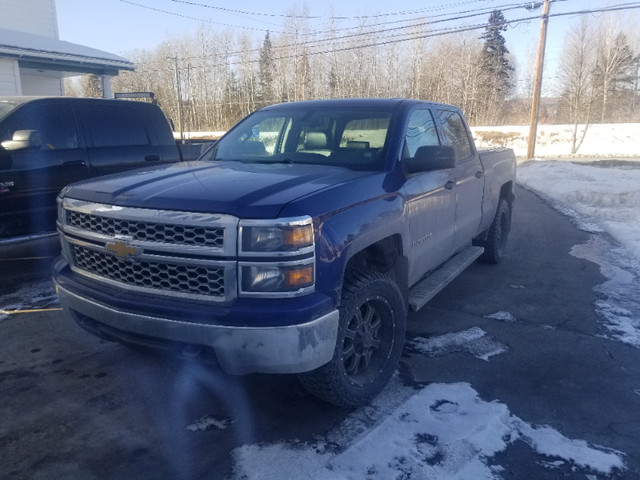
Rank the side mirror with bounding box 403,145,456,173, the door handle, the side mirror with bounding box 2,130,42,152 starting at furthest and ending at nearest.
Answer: the door handle, the side mirror with bounding box 2,130,42,152, the side mirror with bounding box 403,145,456,173

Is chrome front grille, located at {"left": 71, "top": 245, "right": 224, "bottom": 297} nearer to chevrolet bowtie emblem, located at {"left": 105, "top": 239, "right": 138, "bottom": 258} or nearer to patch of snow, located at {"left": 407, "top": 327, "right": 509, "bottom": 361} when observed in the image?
chevrolet bowtie emblem, located at {"left": 105, "top": 239, "right": 138, "bottom": 258}

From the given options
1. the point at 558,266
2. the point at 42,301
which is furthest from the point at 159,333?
the point at 558,266

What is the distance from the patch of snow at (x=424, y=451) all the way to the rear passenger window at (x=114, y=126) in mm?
5118

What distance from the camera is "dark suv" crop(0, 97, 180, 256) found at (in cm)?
566

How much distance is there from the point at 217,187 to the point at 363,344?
131cm

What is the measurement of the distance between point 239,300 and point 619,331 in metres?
3.52

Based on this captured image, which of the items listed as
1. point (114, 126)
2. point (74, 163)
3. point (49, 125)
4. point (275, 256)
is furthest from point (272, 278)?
point (114, 126)

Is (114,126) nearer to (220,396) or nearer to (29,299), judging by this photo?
(29,299)

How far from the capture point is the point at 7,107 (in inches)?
237

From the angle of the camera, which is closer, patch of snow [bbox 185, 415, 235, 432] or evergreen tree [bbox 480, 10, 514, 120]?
patch of snow [bbox 185, 415, 235, 432]

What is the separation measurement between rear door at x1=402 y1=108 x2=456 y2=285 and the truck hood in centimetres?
54

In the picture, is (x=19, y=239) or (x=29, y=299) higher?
(x=19, y=239)

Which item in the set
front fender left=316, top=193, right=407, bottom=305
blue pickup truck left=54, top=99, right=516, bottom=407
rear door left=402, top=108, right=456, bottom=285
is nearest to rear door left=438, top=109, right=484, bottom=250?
rear door left=402, top=108, right=456, bottom=285

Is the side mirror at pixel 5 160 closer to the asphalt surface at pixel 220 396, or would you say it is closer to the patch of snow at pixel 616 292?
the asphalt surface at pixel 220 396
